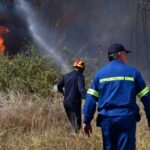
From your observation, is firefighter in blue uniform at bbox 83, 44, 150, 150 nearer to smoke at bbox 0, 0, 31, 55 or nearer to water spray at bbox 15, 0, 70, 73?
water spray at bbox 15, 0, 70, 73

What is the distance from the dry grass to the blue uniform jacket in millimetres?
1164

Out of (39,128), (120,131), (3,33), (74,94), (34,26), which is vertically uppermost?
(34,26)

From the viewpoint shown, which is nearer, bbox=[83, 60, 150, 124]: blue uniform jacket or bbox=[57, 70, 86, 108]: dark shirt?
bbox=[83, 60, 150, 124]: blue uniform jacket

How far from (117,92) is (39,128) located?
253cm

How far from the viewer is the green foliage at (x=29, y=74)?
11.5 meters

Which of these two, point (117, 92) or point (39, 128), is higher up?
point (117, 92)

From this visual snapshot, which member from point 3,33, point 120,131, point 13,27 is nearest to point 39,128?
point 120,131

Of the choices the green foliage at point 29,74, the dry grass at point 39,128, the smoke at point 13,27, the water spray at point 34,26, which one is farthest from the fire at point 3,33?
the dry grass at point 39,128

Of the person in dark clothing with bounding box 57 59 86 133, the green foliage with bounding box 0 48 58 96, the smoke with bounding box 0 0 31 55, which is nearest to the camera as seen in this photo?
the person in dark clothing with bounding box 57 59 86 133

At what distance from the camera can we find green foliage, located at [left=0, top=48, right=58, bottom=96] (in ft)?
37.8

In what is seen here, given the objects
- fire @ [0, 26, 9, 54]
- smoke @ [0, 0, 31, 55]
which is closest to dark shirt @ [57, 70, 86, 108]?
fire @ [0, 26, 9, 54]

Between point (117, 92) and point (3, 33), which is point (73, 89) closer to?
point (117, 92)

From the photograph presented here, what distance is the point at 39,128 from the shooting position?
7.72m

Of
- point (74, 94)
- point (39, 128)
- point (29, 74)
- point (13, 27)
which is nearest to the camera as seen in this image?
point (39, 128)
